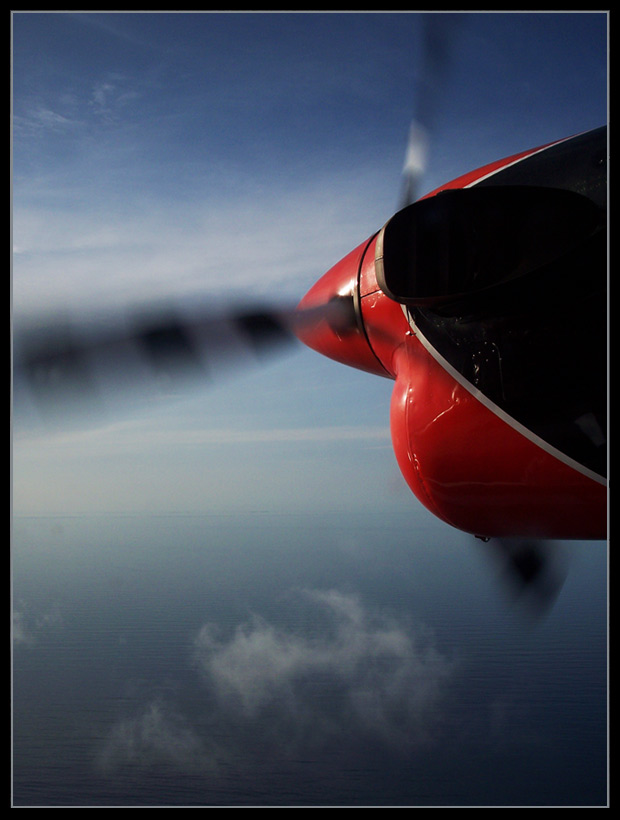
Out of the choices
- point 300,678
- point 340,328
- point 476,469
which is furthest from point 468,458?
point 300,678

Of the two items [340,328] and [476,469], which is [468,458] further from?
[340,328]

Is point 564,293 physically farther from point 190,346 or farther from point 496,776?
point 496,776

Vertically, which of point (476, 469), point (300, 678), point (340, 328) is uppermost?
point (300, 678)

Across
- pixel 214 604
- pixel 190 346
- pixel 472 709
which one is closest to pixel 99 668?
pixel 214 604

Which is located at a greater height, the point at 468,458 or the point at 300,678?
the point at 300,678

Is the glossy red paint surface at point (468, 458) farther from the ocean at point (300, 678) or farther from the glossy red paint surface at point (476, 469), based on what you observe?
the ocean at point (300, 678)

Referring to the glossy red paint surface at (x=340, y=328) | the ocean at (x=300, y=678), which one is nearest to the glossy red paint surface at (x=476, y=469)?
the glossy red paint surface at (x=340, y=328)

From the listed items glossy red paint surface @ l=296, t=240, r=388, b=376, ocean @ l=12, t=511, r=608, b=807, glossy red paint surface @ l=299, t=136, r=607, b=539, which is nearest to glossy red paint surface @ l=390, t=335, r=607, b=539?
glossy red paint surface @ l=299, t=136, r=607, b=539

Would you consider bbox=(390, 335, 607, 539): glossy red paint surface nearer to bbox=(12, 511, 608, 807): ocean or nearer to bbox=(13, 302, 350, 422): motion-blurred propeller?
bbox=(13, 302, 350, 422): motion-blurred propeller

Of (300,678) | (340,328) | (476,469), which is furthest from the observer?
(300,678)
